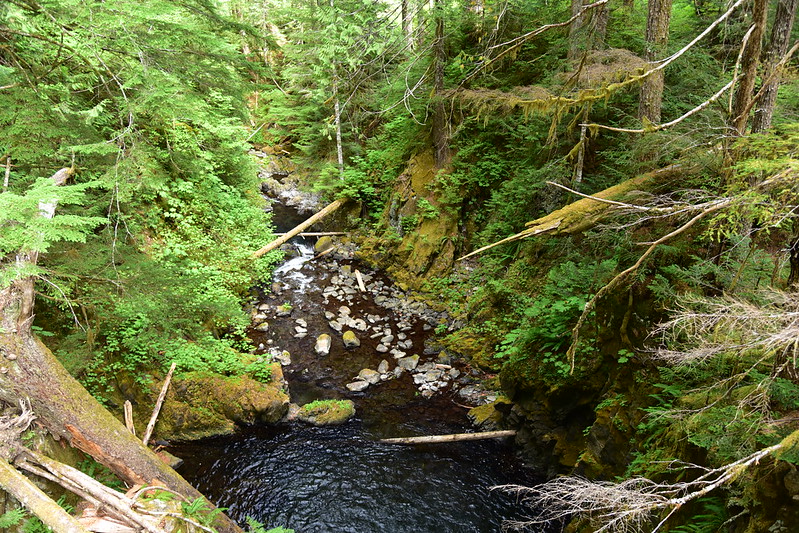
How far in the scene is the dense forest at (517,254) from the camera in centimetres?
329

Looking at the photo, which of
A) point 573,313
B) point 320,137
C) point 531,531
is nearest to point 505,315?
point 573,313

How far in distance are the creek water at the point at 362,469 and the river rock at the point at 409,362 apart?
1.01ft

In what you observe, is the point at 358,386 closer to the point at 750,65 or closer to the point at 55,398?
the point at 55,398

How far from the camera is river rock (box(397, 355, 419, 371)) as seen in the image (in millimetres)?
9672

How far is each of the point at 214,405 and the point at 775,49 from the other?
9.77 metres

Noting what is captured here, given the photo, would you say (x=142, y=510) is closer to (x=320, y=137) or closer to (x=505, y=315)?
(x=505, y=315)

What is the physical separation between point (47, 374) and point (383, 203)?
11.5 metres

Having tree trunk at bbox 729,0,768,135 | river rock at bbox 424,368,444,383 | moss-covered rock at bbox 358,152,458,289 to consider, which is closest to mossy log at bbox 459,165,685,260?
tree trunk at bbox 729,0,768,135

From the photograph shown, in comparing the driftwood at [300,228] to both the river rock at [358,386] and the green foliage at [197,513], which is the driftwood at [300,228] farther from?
the green foliage at [197,513]

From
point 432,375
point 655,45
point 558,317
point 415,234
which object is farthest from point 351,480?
point 655,45

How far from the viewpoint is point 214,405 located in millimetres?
7688

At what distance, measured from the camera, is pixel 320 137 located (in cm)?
1702

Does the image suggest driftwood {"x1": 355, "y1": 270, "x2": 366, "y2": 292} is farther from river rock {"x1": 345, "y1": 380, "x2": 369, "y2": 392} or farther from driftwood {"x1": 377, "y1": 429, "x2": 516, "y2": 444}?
driftwood {"x1": 377, "y1": 429, "x2": 516, "y2": 444}

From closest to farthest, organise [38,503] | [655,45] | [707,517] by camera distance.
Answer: [38,503], [707,517], [655,45]
